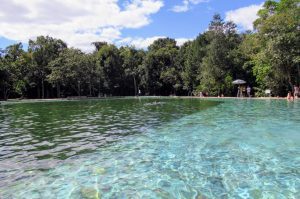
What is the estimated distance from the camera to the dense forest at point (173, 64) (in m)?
29.8

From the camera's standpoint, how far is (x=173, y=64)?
55.3 m

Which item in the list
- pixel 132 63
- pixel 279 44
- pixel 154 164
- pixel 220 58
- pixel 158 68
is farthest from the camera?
pixel 132 63

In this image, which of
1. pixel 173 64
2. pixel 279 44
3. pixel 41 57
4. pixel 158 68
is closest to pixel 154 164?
pixel 279 44

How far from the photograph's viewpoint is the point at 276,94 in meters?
32.7

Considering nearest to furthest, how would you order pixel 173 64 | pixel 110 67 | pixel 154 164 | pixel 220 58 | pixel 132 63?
pixel 154 164 → pixel 220 58 → pixel 173 64 → pixel 110 67 → pixel 132 63

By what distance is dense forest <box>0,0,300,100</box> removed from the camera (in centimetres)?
2980

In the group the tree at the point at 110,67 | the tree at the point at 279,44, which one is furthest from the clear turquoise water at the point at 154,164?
the tree at the point at 110,67

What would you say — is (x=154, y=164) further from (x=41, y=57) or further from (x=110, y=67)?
(x=110, y=67)

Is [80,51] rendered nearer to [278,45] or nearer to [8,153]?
[278,45]

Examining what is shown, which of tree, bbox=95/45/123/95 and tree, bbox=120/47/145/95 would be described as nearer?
tree, bbox=95/45/123/95

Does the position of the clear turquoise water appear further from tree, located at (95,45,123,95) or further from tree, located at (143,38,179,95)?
tree, located at (95,45,123,95)

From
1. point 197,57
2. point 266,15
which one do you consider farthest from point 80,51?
point 266,15

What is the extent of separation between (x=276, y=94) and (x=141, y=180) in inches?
1171

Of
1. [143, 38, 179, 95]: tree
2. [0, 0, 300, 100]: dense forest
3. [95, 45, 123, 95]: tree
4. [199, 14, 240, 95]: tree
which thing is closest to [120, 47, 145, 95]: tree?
[0, 0, 300, 100]: dense forest
